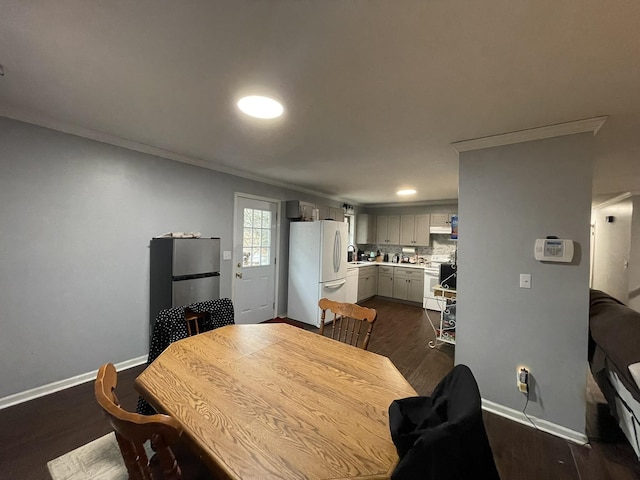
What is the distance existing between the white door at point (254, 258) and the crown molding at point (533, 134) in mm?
2761

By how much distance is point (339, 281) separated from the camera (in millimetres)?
4426

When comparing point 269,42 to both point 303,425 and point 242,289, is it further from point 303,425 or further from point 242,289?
point 242,289

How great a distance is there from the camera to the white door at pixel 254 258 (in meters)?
3.72

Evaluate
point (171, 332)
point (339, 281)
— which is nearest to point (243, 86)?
point (171, 332)

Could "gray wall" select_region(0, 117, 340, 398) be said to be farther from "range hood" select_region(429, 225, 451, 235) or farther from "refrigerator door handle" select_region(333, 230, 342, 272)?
"range hood" select_region(429, 225, 451, 235)

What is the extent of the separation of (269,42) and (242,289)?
319 centimetres

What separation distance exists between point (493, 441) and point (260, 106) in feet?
9.58

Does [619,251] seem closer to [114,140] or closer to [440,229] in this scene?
[440,229]

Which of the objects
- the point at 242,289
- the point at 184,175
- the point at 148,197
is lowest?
the point at 242,289

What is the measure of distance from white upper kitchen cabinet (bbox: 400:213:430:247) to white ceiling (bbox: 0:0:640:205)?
11.4ft

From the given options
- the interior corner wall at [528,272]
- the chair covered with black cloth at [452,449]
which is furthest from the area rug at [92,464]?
the interior corner wall at [528,272]

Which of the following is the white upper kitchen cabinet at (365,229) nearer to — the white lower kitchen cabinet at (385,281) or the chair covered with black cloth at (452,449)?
the white lower kitchen cabinet at (385,281)

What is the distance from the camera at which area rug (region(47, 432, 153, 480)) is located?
1276 mm

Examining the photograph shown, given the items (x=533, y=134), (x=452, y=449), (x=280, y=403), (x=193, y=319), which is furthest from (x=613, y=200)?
(x=193, y=319)
